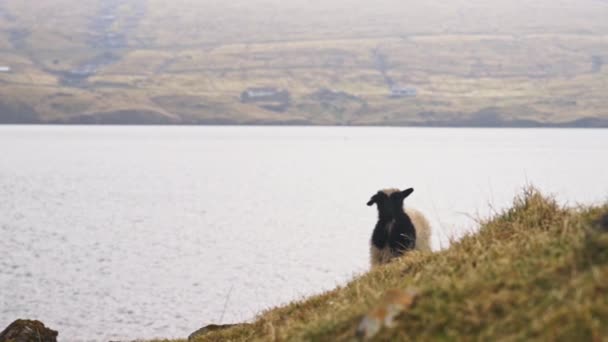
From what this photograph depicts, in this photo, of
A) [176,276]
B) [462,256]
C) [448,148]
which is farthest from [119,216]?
[448,148]

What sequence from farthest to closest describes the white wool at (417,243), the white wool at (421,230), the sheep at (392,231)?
1. the white wool at (421,230)
2. the sheep at (392,231)
3. the white wool at (417,243)

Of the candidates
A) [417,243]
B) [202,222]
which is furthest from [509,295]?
[202,222]

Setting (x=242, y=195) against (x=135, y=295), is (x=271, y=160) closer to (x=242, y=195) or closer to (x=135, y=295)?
(x=242, y=195)

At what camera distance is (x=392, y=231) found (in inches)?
672

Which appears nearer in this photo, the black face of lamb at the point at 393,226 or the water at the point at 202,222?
Answer: the black face of lamb at the point at 393,226

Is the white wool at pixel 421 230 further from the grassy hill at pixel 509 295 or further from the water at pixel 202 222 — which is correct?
the grassy hill at pixel 509 295

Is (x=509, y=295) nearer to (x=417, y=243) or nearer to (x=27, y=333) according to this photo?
(x=417, y=243)

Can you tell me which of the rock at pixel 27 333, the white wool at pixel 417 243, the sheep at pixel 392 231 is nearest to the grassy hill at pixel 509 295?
the white wool at pixel 417 243

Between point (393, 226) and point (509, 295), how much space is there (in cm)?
1011

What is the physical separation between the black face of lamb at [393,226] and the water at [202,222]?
2.49 m

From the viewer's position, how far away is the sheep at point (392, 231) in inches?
665

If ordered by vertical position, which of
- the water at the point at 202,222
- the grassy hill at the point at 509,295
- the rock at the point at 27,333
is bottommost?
the grassy hill at the point at 509,295

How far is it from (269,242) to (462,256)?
50579mm

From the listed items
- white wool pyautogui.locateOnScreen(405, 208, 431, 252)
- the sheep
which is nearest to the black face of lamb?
the sheep
